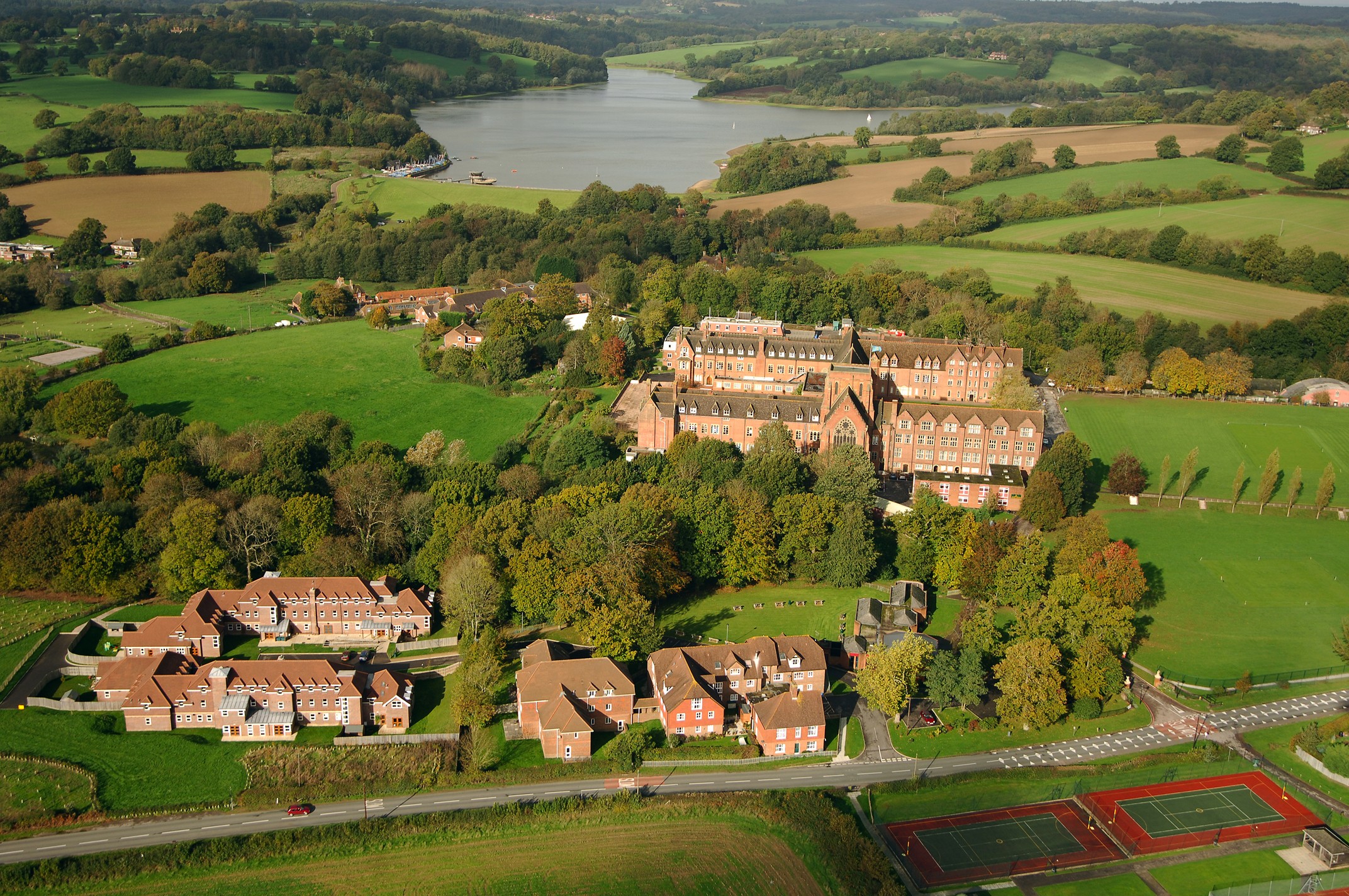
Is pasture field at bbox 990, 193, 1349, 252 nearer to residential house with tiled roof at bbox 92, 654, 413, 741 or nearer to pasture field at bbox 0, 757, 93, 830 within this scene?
residential house with tiled roof at bbox 92, 654, 413, 741

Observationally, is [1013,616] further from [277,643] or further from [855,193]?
[855,193]

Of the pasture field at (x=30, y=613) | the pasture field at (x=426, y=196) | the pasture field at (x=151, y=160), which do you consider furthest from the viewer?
the pasture field at (x=426, y=196)

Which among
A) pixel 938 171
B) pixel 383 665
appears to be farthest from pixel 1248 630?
pixel 938 171

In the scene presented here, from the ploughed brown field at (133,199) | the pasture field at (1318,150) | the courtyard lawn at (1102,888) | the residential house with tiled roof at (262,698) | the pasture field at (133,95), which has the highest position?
the pasture field at (1318,150)

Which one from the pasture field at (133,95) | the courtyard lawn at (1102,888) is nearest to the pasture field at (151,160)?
the pasture field at (133,95)

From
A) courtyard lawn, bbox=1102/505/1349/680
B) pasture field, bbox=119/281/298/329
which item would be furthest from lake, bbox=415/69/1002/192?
courtyard lawn, bbox=1102/505/1349/680

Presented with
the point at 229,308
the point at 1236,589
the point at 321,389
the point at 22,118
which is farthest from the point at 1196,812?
the point at 22,118

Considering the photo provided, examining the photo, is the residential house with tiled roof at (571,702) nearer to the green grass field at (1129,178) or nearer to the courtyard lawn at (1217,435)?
the courtyard lawn at (1217,435)
